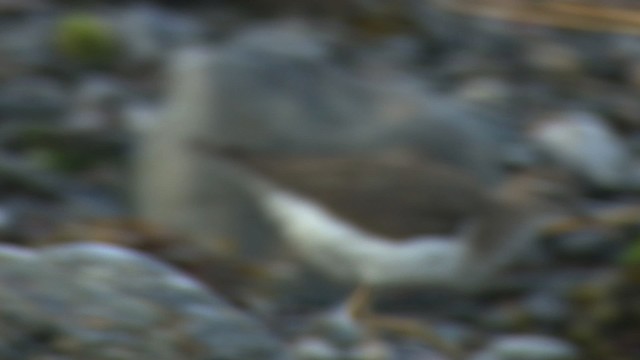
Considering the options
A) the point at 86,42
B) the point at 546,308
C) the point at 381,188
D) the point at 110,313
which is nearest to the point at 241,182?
the point at 381,188

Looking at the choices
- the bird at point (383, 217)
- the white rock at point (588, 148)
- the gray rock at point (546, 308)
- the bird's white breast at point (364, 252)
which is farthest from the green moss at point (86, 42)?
the gray rock at point (546, 308)

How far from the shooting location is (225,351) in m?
2.42

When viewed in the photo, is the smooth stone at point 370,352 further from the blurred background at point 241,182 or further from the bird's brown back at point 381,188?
the bird's brown back at point 381,188

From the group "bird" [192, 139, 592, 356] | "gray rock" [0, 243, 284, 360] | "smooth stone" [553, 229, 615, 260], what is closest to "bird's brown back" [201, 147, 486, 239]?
"bird" [192, 139, 592, 356]

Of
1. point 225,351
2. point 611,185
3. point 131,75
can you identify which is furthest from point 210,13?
point 225,351

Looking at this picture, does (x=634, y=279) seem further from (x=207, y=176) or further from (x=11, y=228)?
(x=11, y=228)

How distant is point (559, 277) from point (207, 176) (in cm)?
74

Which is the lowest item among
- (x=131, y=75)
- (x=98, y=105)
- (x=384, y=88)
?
(x=384, y=88)

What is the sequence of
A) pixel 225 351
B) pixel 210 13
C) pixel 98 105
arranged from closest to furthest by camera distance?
pixel 225 351
pixel 98 105
pixel 210 13

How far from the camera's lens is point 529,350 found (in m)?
3.07

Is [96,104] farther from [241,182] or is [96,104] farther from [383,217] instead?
[383,217]

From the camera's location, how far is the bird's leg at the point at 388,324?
310 centimetres

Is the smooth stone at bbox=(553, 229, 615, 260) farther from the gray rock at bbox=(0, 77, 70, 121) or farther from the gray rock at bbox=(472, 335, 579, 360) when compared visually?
the gray rock at bbox=(0, 77, 70, 121)

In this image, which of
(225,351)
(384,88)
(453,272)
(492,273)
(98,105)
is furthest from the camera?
(98,105)
